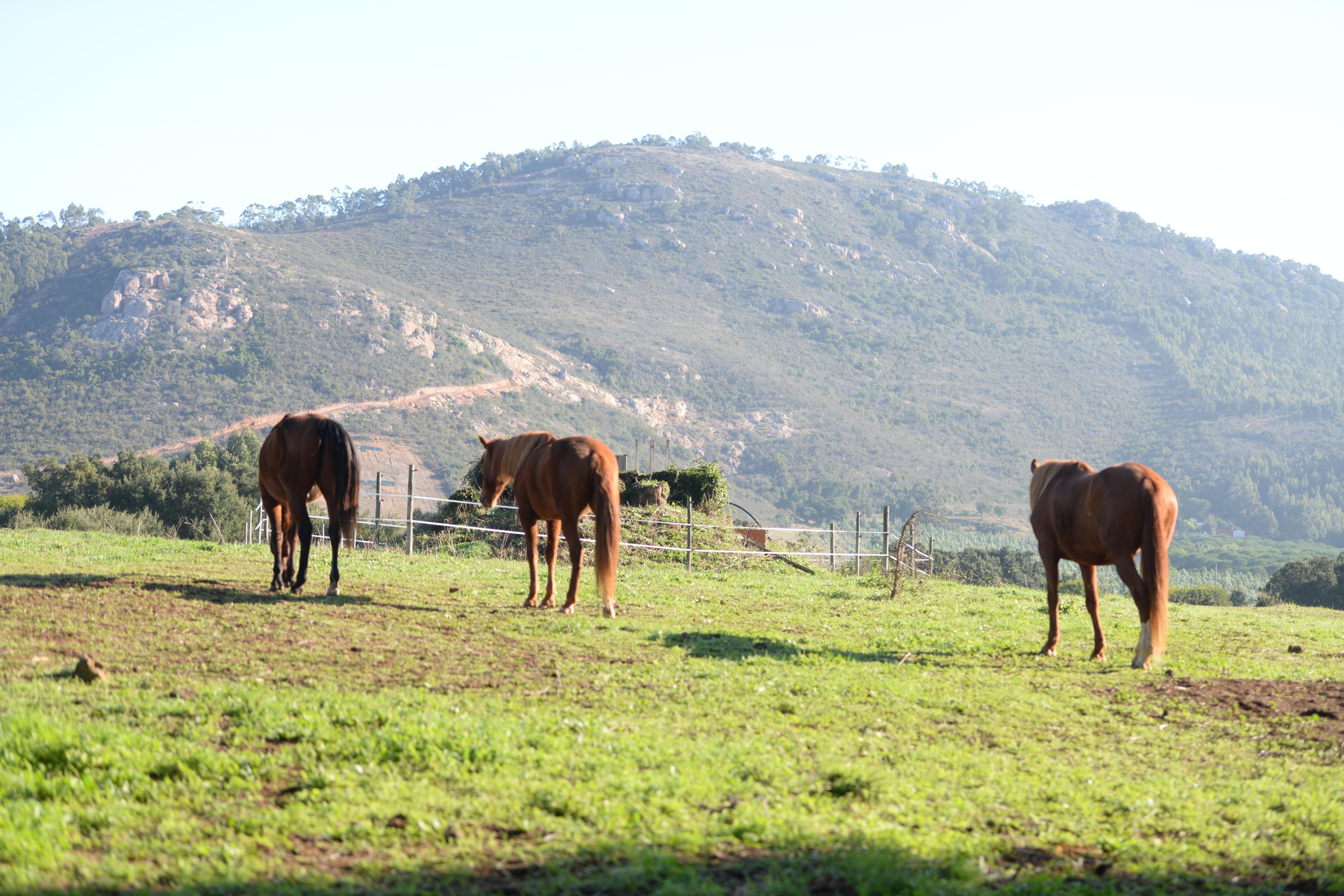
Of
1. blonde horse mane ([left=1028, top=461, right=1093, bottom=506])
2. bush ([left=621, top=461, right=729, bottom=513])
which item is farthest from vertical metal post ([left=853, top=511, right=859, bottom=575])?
blonde horse mane ([left=1028, top=461, right=1093, bottom=506])

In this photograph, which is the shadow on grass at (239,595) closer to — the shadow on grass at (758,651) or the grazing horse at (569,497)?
the grazing horse at (569,497)

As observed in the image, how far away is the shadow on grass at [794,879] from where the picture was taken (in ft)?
12.3

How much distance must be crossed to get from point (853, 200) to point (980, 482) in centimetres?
9890

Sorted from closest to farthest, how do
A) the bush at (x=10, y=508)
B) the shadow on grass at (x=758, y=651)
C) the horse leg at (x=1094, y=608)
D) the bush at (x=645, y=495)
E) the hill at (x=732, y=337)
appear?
the shadow on grass at (x=758, y=651) < the horse leg at (x=1094, y=608) < the bush at (x=10, y=508) < the bush at (x=645, y=495) < the hill at (x=732, y=337)

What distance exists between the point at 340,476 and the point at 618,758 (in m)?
7.02

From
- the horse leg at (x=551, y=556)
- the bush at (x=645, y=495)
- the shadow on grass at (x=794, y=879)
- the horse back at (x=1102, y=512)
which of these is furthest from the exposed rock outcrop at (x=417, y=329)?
the shadow on grass at (x=794, y=879)

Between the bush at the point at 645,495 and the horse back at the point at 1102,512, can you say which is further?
the bush at the point at 645,495

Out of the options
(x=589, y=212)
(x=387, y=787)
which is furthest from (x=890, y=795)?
(x=589, y=212)

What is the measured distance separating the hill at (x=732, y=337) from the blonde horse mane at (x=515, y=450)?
64.2 m

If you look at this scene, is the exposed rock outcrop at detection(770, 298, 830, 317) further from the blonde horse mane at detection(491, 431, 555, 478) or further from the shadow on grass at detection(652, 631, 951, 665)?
the shadow on grass at detection(652, 631, 951, 665)

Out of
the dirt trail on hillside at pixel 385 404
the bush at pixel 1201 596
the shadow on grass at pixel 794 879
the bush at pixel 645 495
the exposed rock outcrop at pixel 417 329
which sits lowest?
the bush at pixel 1201 596

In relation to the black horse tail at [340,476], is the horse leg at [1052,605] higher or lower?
lower

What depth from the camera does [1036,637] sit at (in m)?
11.5

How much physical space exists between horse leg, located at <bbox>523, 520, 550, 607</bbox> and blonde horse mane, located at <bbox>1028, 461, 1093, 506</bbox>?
221 inches
